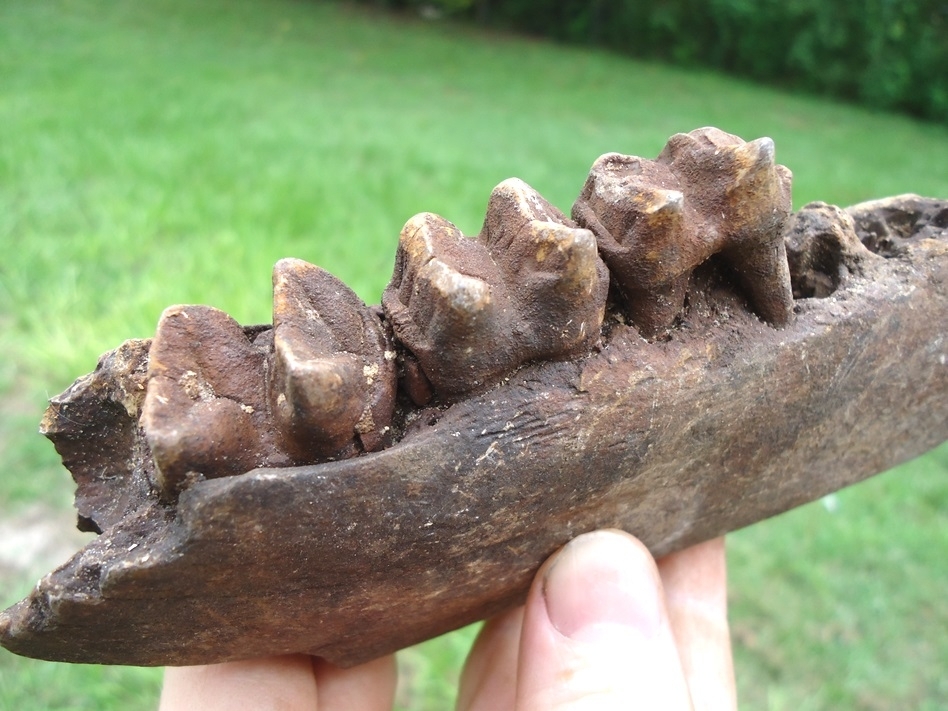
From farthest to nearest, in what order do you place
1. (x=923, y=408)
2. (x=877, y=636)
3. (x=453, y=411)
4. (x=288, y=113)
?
1. (x=288, y=113)
2. (x=877, y=636)
3. (x=923, y=408)
4. (x=453, y=411)

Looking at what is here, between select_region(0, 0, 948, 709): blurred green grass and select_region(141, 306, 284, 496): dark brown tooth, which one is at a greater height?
select_region(141, 306, 284, 496): dark brown tooth

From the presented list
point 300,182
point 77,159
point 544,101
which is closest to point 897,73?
point 544,101

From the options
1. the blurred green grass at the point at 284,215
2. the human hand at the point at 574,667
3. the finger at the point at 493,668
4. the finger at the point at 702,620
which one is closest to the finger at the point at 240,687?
the human hand at the point at 574,667

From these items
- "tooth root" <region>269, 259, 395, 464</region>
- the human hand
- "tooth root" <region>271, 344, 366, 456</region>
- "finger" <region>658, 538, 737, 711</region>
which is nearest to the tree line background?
"finger" <region>658, 538, 737, 711</region>

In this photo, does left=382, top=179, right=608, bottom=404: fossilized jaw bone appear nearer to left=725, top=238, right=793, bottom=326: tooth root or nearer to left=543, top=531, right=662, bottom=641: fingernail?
left=725, top=238, right=793, bottom=326: tooth root

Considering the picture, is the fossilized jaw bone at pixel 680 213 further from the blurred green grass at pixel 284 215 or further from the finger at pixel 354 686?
the blurred green grass at pixel 284 215

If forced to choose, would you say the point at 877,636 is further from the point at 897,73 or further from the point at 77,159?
the point at 897,73
